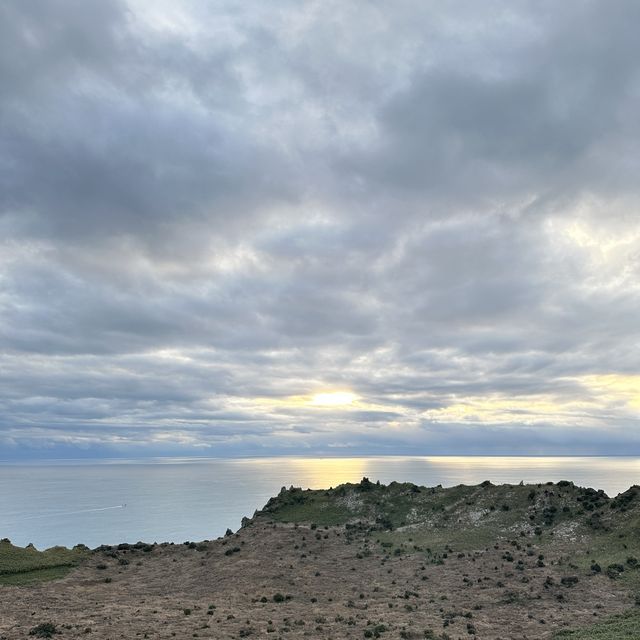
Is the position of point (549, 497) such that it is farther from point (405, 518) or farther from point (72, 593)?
point (72, 593)

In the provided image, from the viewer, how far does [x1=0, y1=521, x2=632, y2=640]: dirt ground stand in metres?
45.1

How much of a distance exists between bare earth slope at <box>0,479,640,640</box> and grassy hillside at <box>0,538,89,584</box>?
0.66 m

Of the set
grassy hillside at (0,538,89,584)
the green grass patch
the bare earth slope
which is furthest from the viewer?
grassy hillside at (0,538,89,584)

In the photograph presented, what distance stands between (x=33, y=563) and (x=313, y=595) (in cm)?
3945

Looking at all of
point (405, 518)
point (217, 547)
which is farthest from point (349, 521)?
point (217, 547)

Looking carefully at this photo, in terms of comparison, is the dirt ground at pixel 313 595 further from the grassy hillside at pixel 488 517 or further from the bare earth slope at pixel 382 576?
the grassy hillside at pixel 488 517

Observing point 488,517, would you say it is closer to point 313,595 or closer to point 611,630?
point 313,595

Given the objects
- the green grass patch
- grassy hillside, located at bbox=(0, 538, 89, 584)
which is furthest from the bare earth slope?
grassy hillside, located at bbox=(0, 538, 89, 584)

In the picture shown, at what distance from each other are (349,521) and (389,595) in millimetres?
34975

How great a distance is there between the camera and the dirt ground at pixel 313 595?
45094 mm

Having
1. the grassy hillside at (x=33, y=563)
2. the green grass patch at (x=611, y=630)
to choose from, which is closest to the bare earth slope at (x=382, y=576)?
the green grass patch at (x=611, y=630)

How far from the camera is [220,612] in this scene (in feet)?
168

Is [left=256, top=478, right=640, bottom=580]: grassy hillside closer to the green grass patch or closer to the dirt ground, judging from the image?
the dirt ground

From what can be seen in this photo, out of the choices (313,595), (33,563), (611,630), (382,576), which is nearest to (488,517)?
(382,576)
